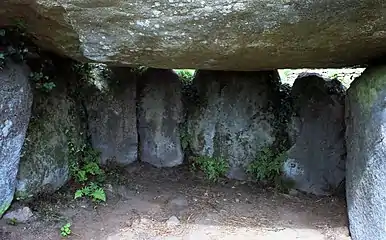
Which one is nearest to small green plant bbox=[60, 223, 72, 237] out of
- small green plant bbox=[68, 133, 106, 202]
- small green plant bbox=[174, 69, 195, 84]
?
small green plant bbox=[68, 133, 106, 202]

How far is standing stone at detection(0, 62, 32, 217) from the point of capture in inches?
131

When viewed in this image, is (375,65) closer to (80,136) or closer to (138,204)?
(138,204)

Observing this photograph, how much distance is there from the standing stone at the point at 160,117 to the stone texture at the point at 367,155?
5.09 ft

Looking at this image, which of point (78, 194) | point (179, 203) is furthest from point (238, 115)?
point (78, 194)

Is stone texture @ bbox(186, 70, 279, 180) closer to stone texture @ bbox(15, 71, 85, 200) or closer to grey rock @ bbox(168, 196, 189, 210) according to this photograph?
grey rock @ bbox(168, 196, 189, 210)

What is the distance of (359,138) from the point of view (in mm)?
3365

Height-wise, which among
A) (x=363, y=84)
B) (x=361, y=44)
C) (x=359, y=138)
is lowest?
(x=359, y=138)

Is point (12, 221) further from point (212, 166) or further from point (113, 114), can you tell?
point (212, 166)

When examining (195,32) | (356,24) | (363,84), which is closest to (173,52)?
(195,32)

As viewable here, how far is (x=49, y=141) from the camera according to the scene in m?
3.79

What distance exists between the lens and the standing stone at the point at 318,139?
4035 mm

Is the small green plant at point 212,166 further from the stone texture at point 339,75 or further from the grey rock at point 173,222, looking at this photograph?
the stone texture at point 339,75

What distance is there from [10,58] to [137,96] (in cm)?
127

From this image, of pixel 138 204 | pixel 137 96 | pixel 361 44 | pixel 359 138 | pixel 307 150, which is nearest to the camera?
pixel 361 44
